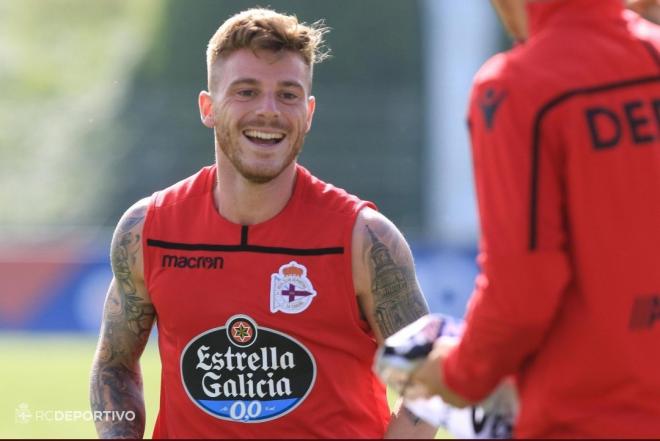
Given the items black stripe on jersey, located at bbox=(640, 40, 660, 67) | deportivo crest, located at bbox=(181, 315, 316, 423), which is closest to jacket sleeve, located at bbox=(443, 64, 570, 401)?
black stripe on jersey, located at bbox=(640, 40, 660, 67)

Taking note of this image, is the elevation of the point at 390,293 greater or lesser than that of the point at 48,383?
greater

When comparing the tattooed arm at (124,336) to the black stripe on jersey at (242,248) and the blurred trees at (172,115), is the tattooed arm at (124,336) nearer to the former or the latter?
the black stripe on jersey at (242,248)

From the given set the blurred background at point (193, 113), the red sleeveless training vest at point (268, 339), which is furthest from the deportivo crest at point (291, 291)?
the blurred background at point (193, 113)

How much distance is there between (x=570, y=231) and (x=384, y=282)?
145 centimetres

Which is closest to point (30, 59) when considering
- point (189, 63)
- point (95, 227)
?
point (189, 63)

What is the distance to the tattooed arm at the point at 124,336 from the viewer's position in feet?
15.5

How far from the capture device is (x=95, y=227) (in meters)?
31.0

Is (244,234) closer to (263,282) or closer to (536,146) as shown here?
(263,282)

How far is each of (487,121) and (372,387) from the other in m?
1.76

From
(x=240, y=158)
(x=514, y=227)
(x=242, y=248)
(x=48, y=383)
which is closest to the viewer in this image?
(x=514, y=227)

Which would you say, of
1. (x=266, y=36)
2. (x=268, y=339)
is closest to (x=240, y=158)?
(x=266, y=36)

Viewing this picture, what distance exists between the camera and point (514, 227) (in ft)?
9.97

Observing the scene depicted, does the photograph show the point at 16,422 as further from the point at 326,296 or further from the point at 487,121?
the point at 487,121

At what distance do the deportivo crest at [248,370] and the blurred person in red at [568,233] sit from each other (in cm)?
133
